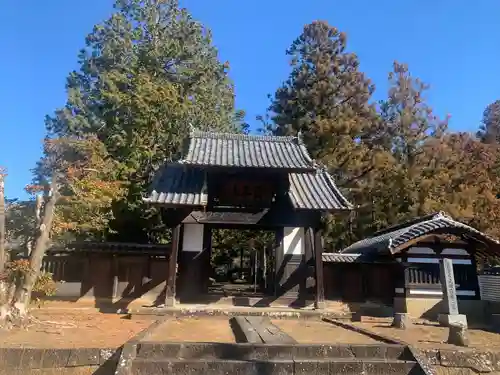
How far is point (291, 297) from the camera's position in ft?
45.5

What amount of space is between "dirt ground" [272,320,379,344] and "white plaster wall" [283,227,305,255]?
3.02 metres

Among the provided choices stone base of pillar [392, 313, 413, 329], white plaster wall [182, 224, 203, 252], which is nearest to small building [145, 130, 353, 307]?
white plaster wall [182, 224, 203, 252]

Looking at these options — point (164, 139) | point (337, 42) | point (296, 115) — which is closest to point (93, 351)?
point (164, 139)

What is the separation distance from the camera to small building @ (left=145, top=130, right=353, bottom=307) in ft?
44.9

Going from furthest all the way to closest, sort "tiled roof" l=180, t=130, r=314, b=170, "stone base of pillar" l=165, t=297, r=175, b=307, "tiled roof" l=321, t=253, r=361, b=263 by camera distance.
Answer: "tiled roof" l=321, t=253, r=361, b=263, "tiled roof" l=180, t=130, r=314, b=170, "stone base of pillar" l=165, t=297, r=175, b=307

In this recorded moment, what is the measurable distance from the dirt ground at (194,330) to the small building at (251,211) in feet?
7.84

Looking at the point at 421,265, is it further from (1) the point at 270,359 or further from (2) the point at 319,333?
(1) the point at 270,359

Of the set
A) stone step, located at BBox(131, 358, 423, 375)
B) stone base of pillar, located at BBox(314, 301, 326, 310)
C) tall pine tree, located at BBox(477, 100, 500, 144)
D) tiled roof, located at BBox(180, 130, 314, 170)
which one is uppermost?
tall pine tree, located at BBox(477, 100, 500, 144)

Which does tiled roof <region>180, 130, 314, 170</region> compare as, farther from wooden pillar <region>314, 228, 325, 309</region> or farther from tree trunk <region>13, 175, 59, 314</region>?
tree trunk <region>13, 175, 59, 314</region>

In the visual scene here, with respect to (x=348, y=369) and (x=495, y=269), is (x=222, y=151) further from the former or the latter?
(x=495, y=269)

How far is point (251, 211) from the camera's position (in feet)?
47.1

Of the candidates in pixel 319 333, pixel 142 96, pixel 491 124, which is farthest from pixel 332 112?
pixel 491 124

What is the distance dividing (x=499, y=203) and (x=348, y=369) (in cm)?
2112

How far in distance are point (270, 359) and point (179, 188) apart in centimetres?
890
